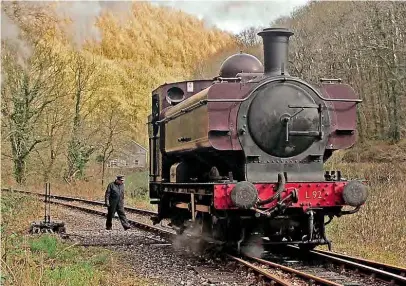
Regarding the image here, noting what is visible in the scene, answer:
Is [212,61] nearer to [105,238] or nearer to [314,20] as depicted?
[314,20]


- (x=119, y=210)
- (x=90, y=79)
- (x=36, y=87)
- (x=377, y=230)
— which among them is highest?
(x=90, y=79)

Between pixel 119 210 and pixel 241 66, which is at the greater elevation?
pixel 241 66

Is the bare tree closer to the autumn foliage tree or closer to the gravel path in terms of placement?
the autumn foliage tree

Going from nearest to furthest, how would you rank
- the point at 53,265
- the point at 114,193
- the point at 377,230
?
the point at 53,265, the point at 377,230, the point at 114,193

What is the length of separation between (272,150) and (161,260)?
2.61 metres

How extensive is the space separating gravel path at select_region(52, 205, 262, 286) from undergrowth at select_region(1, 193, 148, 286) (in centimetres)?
38

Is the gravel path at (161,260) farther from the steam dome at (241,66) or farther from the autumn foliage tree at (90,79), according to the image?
the steam dome at (241,66)

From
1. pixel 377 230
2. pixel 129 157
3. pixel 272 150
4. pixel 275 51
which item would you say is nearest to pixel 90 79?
pixel 129 157

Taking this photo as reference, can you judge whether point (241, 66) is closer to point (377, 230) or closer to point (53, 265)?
point (377, 230)

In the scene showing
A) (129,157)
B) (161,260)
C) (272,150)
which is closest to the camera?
(272,150)

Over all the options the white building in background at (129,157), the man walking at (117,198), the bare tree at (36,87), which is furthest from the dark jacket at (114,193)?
the white building in background at (129,157)

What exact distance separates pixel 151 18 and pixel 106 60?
435 cm

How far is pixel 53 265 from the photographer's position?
29.7 ft

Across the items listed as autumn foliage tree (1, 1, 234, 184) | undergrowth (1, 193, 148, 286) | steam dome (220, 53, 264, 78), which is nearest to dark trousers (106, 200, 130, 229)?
undergrowth (1, 193, 148, 286)
